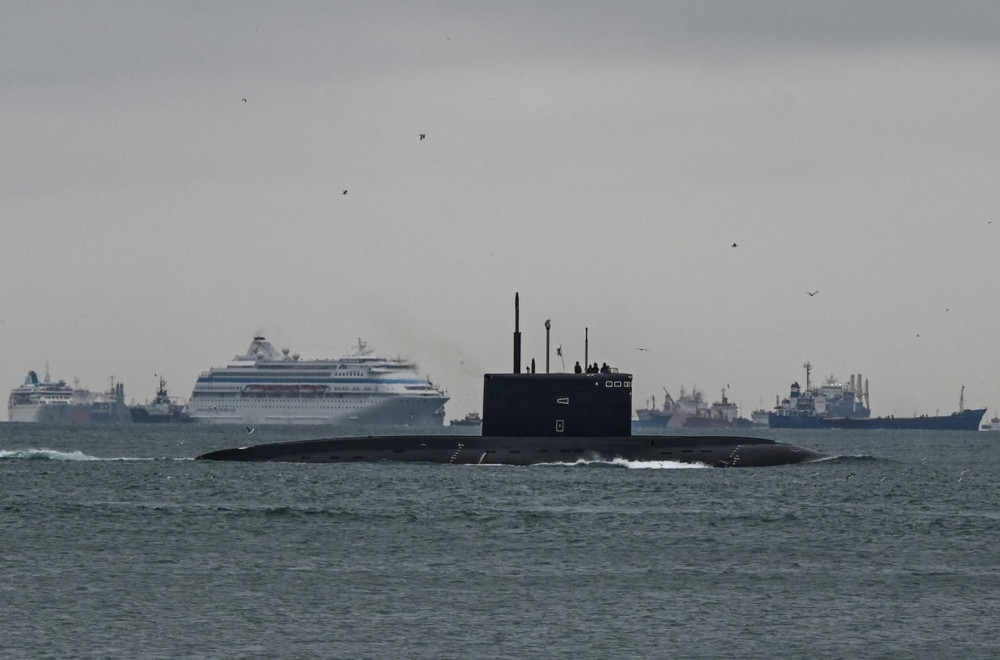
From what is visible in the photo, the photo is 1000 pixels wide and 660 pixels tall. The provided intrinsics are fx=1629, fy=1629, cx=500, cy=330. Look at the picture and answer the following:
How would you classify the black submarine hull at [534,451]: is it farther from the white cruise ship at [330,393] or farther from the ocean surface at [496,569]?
the white cruise ship at [330,393]

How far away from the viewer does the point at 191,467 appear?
62500 millimetres

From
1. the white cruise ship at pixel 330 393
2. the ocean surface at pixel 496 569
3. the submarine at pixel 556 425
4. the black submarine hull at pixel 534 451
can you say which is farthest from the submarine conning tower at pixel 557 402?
the white cruise ship at pixel 330 393

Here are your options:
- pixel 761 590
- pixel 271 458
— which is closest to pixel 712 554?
pixel 761 590

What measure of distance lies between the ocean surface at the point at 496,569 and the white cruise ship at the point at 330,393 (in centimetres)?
13125

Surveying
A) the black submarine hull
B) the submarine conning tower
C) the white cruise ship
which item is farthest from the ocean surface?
the white cruise ship

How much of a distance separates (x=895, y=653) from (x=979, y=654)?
1.13 m

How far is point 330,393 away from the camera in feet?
605

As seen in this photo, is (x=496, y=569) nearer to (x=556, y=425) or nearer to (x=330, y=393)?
(x=556, y=425)

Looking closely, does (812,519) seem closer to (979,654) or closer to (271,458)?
(979,654)

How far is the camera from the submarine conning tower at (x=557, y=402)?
54.9m

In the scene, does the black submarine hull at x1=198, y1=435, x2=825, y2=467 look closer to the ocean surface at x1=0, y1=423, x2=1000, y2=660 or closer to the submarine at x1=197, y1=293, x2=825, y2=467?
the submarine at x1=197, y1=293, x2=825, y2=467

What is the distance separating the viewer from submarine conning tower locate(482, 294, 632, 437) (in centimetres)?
5488

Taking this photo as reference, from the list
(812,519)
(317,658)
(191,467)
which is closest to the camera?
(317,658)

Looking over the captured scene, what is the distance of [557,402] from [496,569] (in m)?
24.7
